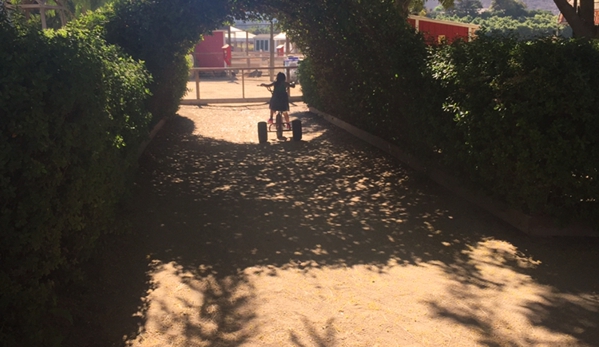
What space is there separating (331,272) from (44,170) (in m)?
2.98

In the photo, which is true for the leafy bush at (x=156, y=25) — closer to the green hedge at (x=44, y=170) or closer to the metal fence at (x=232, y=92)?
the green hedge at (x=44, y=170)

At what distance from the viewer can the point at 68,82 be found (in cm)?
430

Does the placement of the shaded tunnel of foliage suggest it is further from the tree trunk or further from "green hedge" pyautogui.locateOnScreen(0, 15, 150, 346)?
the tree trunk

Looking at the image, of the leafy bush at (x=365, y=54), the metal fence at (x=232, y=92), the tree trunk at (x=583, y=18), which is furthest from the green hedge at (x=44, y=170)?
the metal fence at (x=232, y=92)

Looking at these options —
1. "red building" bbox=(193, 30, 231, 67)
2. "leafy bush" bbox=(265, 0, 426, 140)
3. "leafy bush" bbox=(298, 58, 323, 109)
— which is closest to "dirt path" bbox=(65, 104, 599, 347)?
"leafy bush" bbox=(265, 0, 426, 140)

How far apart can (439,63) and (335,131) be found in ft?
23.5

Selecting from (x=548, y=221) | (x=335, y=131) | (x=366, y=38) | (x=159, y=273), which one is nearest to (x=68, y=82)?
(x=159, y=273)

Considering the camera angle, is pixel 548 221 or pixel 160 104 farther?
pixel 160 104

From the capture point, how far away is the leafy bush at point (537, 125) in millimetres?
6207

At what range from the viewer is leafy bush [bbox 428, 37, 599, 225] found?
6207mm

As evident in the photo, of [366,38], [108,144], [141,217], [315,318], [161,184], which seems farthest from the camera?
[366,38]

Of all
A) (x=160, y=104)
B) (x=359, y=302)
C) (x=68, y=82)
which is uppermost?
(x=68, y=82)

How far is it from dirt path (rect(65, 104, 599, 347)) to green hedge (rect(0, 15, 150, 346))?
729mm

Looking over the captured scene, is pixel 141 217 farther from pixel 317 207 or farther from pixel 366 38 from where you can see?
pixel 366 38
